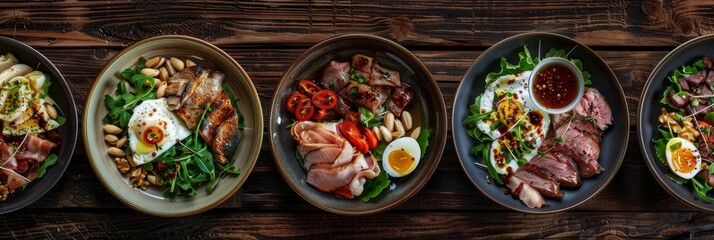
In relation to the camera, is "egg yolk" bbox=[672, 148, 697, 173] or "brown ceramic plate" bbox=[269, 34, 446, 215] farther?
"egg yolk" bbox=[672, 148, 697, 173]

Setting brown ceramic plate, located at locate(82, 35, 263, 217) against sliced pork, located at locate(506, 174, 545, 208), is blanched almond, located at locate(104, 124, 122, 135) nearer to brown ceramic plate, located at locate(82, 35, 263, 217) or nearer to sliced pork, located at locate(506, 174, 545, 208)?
brown ceramic plate, located at locate(82, 35, 263, 217)

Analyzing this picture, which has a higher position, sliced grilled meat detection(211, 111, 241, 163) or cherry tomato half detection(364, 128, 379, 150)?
cherry tomato half detection(364, 128, 379, 150)

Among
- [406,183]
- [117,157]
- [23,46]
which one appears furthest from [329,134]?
[23,46]

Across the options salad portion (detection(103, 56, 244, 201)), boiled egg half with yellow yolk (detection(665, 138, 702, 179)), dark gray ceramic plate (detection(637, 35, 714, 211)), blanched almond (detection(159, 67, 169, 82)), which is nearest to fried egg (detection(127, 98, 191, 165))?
salad portion (detection(103, 56, 244, 201))

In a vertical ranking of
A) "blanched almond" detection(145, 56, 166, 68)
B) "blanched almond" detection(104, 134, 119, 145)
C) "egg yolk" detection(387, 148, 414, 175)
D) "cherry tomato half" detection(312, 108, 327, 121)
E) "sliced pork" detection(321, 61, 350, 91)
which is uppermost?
Answer: "sliced pork" detection(321, 61, 350, 91)

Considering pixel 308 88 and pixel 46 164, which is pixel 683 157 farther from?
pixel 46 164

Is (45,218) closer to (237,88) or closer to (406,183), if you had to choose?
(237,88)

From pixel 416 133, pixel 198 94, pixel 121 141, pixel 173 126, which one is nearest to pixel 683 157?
pixel 416 133
